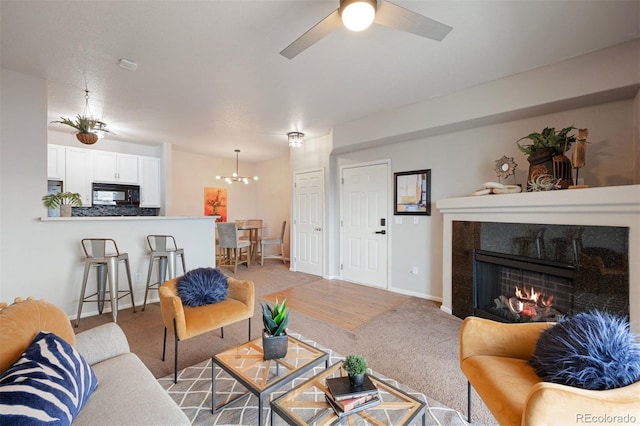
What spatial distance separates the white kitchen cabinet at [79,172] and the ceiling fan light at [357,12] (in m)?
5.28

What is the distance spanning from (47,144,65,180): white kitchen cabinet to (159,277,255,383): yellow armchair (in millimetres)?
3908

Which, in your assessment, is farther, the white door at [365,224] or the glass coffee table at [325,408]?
the white door at [365,224]

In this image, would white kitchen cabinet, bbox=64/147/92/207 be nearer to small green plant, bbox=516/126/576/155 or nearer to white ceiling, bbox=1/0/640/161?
white ceiling, bbox=1/0/640/161

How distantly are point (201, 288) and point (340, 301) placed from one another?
200cm

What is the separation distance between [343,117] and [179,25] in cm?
241

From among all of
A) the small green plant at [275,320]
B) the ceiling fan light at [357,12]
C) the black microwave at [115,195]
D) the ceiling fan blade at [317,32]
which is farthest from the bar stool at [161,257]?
the ceiling fan light at [357,12]

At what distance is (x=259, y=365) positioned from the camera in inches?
61.7

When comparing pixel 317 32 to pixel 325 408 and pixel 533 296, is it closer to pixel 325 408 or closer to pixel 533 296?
pixel 325 408

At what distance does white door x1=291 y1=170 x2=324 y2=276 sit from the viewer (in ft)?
16.7

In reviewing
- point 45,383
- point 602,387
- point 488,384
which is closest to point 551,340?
point 602,387

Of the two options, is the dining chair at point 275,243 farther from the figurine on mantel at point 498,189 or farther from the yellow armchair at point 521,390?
the yellow armchair at point 521,390

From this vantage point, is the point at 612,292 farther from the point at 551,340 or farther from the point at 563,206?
the point at 551,340

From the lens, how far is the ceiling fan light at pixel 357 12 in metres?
1.49

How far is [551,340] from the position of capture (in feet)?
4.19
